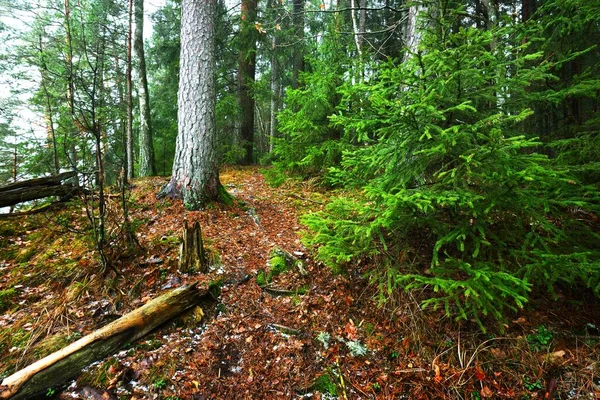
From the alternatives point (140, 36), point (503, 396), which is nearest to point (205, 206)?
point (503, 396)

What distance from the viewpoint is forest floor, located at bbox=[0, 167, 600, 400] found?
2.42 meters

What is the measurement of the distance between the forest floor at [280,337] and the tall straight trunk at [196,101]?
1.78m

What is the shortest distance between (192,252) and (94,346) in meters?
1.51

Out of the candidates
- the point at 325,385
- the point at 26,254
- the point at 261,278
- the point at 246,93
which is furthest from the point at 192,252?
the point at 246,93

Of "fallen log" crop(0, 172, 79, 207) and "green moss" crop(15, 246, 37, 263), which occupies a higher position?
"fallen log" crop(0, 172, 79, 207)

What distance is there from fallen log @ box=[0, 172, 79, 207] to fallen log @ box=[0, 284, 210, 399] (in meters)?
3.06

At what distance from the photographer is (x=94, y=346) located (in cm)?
251

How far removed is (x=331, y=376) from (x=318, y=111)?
640 cm

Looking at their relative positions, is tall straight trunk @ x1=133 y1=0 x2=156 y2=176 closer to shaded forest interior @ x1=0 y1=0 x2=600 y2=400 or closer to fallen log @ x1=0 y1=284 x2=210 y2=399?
shaded forest interior @ x1=0 y1=0 x2=600 y2=400

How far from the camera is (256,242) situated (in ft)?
15.6

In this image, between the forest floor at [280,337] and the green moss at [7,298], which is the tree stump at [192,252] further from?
the green moss at [7,298]

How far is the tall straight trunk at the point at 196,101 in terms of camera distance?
545 cm

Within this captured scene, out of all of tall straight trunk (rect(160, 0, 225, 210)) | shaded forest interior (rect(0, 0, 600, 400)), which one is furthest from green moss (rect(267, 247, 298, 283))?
tall straight trunk (rect(160, 0, 225, 210))

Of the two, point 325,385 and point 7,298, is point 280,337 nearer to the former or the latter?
point 325,385
